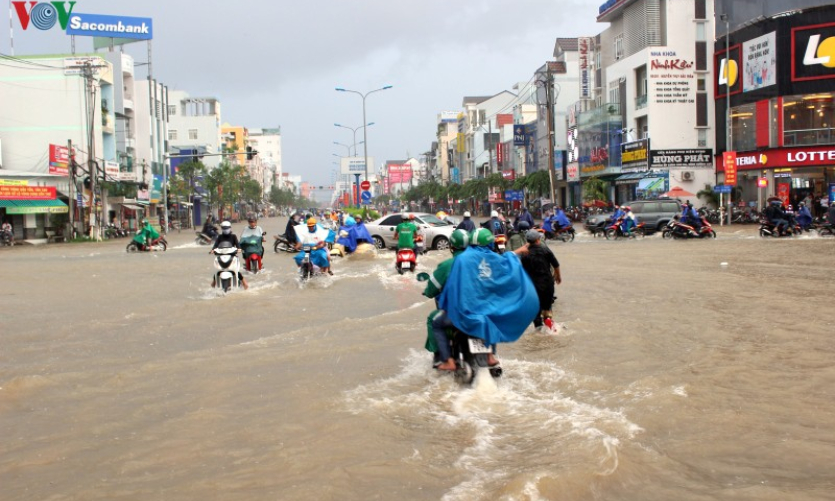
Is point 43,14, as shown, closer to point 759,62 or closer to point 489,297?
point 759,62

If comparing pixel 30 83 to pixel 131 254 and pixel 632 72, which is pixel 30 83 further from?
pixel 632 72

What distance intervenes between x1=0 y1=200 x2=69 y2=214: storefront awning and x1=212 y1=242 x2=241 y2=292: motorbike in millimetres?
29627

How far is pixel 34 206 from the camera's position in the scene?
4122 centimetres

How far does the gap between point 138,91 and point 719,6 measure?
4493 centimetres

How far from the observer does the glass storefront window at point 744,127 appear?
43.2 m

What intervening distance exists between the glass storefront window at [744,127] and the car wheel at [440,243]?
24.0 metres

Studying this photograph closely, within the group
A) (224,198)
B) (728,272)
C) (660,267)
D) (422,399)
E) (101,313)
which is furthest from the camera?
(224,198)

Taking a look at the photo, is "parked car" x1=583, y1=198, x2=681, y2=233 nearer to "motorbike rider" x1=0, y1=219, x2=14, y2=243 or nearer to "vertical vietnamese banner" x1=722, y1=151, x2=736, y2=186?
"vertical vietnamese banner" x1=722, y1=151, x2=736, y2=186

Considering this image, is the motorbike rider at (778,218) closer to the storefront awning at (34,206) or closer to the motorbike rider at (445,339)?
the motorbike rider at (445,339)

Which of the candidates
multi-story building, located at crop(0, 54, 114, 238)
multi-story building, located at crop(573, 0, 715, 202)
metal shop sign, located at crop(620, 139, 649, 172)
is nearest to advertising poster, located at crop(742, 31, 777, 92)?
multi-story building, located at crop(573, 0, 715, 202)

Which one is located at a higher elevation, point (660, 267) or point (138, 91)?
point (138, 91)

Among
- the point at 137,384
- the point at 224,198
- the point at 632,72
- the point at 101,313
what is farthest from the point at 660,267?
the point at 224,198

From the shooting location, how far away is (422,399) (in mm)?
6965

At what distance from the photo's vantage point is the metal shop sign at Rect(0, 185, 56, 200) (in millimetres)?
39713
